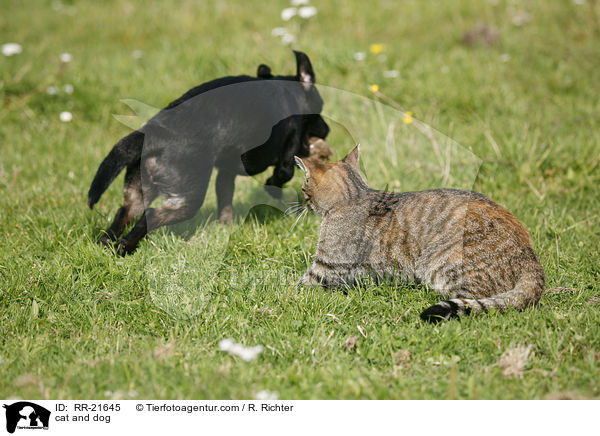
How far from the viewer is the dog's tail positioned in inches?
138

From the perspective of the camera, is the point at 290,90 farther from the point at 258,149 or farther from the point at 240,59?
the point at 240,59

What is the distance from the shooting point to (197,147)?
11.7 ft

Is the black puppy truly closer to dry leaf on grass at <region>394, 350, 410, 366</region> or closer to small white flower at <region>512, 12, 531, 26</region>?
dry leaf on grass at <region>394, 350, 410, 366</region>

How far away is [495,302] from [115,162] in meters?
2.53

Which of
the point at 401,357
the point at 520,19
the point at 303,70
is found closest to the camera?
the point at 401,357

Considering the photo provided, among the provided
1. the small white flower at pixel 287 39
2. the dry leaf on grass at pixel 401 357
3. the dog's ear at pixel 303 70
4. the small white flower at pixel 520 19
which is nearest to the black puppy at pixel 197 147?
the dog's ear at pixel 303 70

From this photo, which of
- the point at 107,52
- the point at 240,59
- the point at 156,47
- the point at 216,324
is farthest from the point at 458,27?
the point at 216,324

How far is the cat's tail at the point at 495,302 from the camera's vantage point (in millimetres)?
2842

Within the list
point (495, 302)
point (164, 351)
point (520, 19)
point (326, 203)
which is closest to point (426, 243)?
point (495, 302)

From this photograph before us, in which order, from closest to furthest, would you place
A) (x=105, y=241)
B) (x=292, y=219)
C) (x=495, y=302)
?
(x=495, y=302) < (x=105, y=241) < (x=292, y=219)

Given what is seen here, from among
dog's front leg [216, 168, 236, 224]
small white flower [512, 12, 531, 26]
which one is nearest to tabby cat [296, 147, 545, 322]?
dog's front leg [216, 168, 236, 224]

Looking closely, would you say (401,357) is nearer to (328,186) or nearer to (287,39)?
(328,186)

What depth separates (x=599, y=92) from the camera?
6141 millimetres
